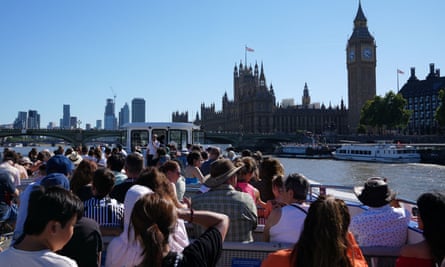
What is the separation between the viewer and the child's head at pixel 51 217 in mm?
2287

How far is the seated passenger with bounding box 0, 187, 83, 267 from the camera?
2.26 metres

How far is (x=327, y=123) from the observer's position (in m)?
124

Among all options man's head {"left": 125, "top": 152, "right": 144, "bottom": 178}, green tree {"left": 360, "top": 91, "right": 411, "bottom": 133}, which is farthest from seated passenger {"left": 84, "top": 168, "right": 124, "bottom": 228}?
green tree {"left": 360, "top": 91, "right": 411, "bottom": 133}

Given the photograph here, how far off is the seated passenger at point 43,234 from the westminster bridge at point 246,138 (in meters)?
59.2

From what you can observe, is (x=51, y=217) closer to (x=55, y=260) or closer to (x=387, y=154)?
(x=55, y=260)

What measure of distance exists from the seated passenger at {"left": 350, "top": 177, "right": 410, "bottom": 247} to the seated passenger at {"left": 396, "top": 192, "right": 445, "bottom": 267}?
869mm

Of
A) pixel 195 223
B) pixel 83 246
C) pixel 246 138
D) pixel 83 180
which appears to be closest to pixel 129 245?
pixel 195 223

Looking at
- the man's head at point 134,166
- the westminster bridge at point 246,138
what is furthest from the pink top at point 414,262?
the westminster bridge at point 246,138

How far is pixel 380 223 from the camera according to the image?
3807 millimetres

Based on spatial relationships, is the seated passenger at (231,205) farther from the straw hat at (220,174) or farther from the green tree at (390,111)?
the green tree at (390,111)

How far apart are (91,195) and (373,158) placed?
50.7m

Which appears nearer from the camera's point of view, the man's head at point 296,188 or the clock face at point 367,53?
the man's head at point 296,188

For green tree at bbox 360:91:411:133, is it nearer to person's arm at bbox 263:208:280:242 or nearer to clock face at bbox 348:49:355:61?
clock face at bbox 348:49:355:61

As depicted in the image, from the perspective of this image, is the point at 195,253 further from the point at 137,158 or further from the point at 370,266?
the point at 137,158
